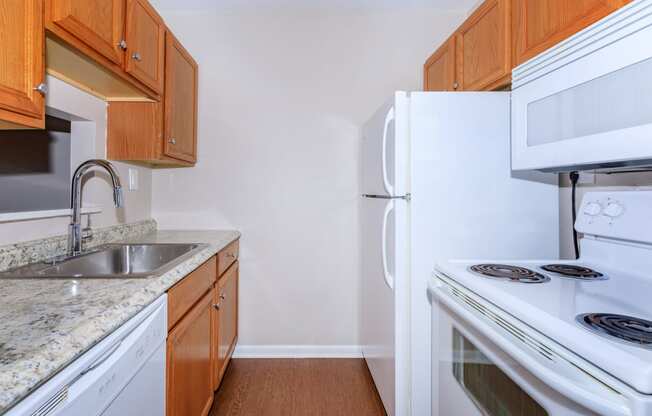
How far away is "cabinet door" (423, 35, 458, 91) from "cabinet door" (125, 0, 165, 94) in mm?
1639

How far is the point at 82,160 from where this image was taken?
1722mm

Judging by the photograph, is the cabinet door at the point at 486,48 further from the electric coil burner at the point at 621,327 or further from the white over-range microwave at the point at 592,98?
the electric coil burner at the point at 621,327

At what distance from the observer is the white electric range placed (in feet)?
2.00

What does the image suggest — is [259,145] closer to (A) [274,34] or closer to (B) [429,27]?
(A) [274,34]

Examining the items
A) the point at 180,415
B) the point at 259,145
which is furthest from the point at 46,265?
the point at 259,145

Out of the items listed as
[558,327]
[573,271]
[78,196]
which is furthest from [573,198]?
[78,196]

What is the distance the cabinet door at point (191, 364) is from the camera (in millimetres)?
1171

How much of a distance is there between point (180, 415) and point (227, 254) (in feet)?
2.98

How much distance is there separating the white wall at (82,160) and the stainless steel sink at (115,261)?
163 millimetres

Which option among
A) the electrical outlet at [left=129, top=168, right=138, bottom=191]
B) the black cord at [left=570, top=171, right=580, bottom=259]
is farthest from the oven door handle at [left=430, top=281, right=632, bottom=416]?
the electrical outlet at [left=129, top=168, right=138, bottom=191]

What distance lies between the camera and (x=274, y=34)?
2432 millimetres

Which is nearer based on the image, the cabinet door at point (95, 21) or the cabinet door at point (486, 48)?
the cabinet door at point (95, 21)

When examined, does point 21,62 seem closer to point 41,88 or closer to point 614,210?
point 41,88

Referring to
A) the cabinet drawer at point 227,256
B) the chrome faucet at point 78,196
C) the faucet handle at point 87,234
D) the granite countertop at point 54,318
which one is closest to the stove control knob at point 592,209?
the granite countertop at point 54,318
